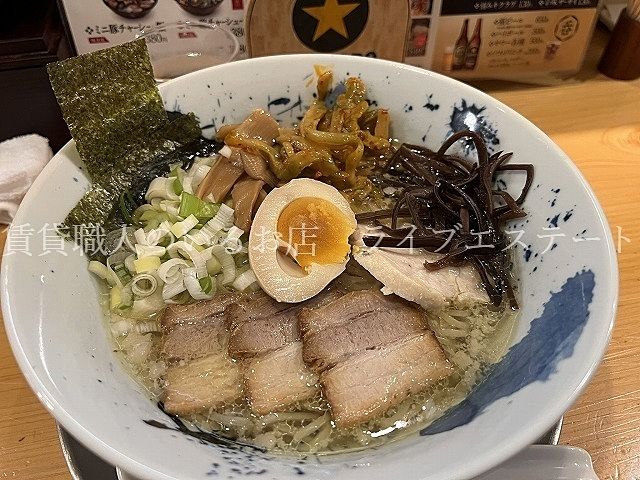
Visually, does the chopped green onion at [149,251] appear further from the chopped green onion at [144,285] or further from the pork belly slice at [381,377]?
the pork belly slice at [381,377]

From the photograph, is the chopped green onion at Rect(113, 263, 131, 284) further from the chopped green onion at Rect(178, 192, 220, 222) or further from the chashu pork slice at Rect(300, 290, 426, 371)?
the chashu pork slice at Rect(300, 290, 426, 371)

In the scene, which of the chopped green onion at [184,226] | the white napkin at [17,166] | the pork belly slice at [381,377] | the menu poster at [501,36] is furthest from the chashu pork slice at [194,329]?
the menu poster at [501,36]

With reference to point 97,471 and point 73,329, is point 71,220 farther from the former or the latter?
point 97,471

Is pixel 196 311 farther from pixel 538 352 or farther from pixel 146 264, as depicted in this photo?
pixel 538 352

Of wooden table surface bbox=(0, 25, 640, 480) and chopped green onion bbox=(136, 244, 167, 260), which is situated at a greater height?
chopped green onion bbox=(136, 244, 167, 260)

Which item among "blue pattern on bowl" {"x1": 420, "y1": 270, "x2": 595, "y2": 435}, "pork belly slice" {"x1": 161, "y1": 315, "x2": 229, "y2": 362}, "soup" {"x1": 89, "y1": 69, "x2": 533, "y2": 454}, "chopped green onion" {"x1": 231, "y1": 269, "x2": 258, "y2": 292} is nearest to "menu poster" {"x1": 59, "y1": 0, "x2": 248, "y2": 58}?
"soup" {"x1": 89, "y1": 69, "x2": 533, "y2": 454}

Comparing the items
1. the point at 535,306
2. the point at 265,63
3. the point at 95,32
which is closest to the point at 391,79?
the point at 265,63

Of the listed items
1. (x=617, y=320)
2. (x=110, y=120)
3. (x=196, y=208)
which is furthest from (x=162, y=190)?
(x=617, y=320)
